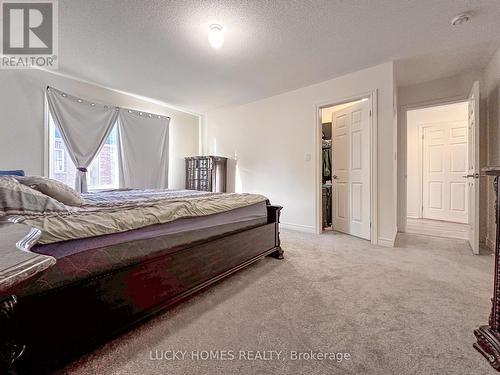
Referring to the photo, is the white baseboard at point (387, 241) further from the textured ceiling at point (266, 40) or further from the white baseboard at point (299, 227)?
the textured ceiling at point (266, 40)

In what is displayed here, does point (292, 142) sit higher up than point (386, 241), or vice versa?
point (292, 142)

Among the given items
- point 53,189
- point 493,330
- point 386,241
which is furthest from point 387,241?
point 53,189

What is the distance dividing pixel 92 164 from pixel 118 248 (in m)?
3.19

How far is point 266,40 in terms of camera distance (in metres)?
2.49

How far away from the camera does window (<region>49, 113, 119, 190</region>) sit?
10.9 ft

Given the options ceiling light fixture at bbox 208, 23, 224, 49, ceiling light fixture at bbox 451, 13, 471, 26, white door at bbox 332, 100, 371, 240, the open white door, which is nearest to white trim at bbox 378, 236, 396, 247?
white door at bbox 332, 100, 371, 240

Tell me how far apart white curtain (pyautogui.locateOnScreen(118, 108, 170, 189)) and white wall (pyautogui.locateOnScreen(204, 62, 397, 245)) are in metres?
1.13

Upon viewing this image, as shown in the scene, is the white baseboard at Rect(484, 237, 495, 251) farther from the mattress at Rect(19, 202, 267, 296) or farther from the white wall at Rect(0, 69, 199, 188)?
the white wall at Rect(0, 69, 199, 188)

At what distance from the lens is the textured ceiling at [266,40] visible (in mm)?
2016

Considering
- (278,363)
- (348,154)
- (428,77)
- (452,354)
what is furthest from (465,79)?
(278,363)

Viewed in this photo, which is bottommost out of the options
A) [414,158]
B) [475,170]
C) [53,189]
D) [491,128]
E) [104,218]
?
[104,218]

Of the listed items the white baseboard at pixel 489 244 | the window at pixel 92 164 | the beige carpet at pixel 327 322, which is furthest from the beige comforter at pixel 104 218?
the white baseboard at pixel 489 244

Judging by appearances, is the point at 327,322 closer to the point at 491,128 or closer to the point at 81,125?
the point at 491,128

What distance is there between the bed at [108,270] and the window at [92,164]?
2.60 metres
